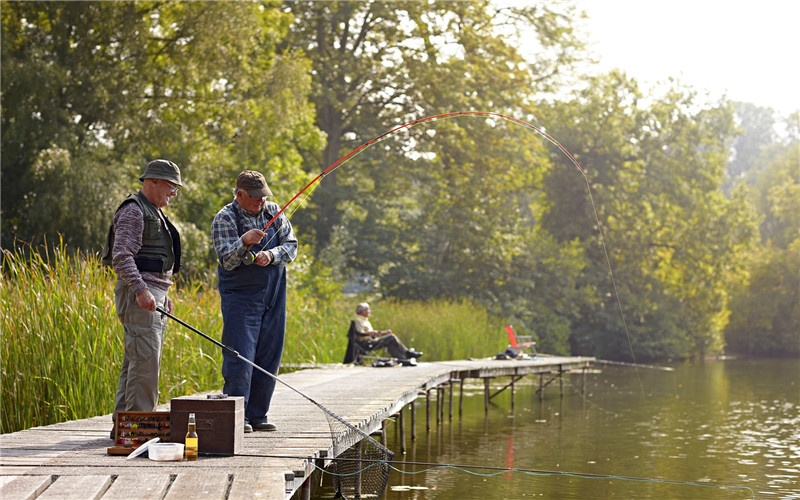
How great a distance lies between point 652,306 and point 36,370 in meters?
28.2

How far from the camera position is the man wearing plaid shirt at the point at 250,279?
648cm

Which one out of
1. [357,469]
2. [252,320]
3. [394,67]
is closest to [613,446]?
Answer: [357,469]

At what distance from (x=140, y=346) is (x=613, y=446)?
760 cm

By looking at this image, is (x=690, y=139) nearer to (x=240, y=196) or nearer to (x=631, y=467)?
(x=631, y=467)

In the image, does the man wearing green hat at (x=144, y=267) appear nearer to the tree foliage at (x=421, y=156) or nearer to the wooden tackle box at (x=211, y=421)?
the wooden tackle box at (x=211, y=421)

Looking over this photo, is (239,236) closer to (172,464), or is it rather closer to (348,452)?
(172,464)

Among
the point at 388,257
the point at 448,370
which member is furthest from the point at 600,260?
the point at 448,370

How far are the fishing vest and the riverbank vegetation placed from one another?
120 cm

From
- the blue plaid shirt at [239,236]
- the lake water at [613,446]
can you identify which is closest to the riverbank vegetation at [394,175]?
the blue plaid shirt at [239,236]

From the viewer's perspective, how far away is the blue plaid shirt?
21.1ft

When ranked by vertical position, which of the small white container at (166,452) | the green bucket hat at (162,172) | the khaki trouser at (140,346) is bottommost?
the small white container at (166,452)

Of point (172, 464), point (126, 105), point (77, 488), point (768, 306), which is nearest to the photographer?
point (77, 488)

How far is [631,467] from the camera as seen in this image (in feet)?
35.9

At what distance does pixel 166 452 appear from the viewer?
578 centimetres
